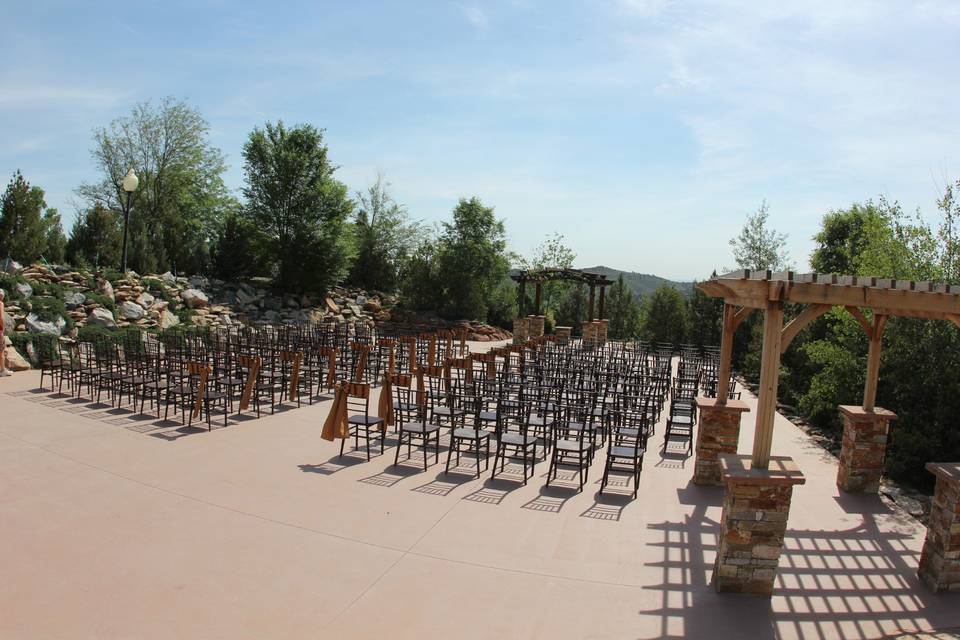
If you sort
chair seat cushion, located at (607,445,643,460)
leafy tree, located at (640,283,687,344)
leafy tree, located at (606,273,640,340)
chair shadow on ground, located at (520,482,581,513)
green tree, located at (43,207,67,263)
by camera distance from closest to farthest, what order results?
1. chair shadow on ground, located at (520,482,581,513)
2. chair seat cushion, located at (607,445,643,460)
3. green tree, located at (43,207,67,263)
4. leafy tree, located at (640,283,687,344)
5. leafy tree, located at (606,273,640,340)

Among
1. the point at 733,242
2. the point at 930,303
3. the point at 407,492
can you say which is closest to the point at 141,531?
the point at 407,492

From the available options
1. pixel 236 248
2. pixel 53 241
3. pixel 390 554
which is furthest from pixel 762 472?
pixel 236 248

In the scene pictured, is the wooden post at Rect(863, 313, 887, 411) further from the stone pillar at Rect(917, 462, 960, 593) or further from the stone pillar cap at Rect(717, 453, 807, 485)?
the stone pillar cap at Rect(717, 453, 807, 485)

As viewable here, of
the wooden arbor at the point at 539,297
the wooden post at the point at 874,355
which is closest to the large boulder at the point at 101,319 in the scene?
the wooden arbor at the point at 539,297

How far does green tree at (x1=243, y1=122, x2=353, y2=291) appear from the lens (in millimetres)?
27922

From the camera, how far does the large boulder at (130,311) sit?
18719 mm

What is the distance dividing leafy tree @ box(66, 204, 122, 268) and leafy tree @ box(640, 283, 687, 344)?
2389 cm

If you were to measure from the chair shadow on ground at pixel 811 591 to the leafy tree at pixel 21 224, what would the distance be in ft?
68.4

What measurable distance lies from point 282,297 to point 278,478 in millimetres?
20941

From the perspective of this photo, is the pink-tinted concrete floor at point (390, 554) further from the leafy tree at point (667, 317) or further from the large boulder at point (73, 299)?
the leafy tree at point (667, 317)

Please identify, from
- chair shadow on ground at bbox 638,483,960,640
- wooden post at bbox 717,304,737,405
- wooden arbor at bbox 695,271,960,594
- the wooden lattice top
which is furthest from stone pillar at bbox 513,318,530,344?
the wooden lattice top

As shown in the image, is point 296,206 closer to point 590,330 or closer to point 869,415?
point 590,330

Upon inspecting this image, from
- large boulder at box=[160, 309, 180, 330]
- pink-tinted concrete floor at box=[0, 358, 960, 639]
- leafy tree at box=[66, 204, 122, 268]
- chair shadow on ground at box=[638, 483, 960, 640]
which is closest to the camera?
pink-tinted concrete floor at box=[0, 358, 960, 639]

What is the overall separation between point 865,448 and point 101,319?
17966mm
